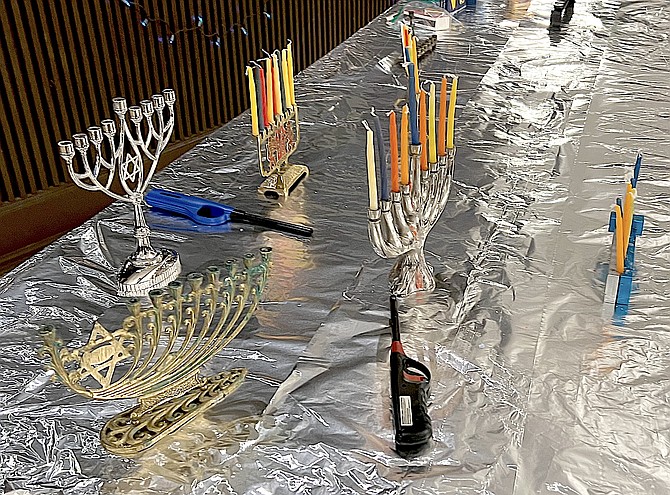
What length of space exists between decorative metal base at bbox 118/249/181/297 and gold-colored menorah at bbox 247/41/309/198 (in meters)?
0.29

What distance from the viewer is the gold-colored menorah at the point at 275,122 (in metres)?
1.28

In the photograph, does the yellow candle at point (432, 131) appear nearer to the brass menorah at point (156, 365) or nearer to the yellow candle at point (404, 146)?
the yellow candle at point (404, 146)

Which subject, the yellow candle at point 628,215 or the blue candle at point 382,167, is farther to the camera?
the yellow candle at point 628,215

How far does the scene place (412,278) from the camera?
105cm

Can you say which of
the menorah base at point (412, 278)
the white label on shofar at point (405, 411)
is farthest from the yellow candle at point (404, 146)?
the white label on shofar at point (405, 411)

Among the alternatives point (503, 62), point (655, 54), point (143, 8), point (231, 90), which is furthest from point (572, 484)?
point (231, 90)

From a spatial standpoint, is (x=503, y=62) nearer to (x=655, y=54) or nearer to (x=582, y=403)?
(x=655, y=54)

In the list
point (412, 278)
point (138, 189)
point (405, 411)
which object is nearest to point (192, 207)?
point (138, 189)

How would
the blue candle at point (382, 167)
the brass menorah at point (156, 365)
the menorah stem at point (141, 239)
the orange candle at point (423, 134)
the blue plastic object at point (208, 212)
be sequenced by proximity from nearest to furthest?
1. the brass menorah at point (156, 365)
2. the blue candle at point (382, 167)
3. the orange candle at point (423, 134)
4. the menorah stem at point (141, 239)
5. the blue plastic object at point (208, 212)

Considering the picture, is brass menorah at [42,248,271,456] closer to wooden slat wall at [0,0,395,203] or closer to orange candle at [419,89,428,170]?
orange candle at [419,89,428,170]

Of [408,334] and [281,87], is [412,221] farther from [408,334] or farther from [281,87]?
[281,87]

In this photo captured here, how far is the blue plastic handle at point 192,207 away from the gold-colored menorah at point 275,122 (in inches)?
4.7

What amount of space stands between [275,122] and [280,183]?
0.11m

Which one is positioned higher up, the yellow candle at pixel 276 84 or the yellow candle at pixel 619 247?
the yellow candle at pixel 276 84
